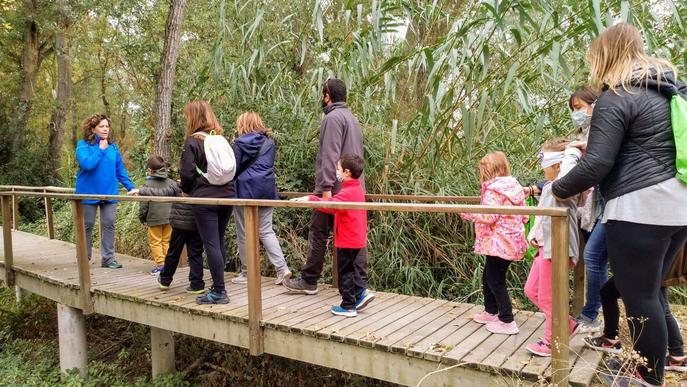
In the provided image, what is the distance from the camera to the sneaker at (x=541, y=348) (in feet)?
9.20

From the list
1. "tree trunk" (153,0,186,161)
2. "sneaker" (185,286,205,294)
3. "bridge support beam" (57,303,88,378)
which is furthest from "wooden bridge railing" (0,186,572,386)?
"tree trunk" (153,0,186,161)

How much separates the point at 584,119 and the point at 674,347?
140cm

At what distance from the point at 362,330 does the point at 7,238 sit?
4.64 m

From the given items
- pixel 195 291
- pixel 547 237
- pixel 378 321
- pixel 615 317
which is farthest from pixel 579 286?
pixel 195 291

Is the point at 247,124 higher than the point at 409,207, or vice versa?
the point at 247,124

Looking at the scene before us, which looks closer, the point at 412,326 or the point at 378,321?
the point at 412,326

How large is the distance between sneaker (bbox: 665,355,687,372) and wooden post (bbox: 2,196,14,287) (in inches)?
246

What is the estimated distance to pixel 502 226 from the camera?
3.15 meters

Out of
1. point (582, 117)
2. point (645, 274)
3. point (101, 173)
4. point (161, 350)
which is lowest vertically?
point (161, 350)

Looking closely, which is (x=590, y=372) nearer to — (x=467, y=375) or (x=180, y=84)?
(x=467, y=375)

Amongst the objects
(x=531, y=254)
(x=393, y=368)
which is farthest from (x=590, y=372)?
(x=393, y=368)

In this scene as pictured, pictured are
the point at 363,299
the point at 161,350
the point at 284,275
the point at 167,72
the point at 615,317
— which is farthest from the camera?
the point at 167,72

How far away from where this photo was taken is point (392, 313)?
378cm

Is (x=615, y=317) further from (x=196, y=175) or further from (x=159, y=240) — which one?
(x=159, y=240)
